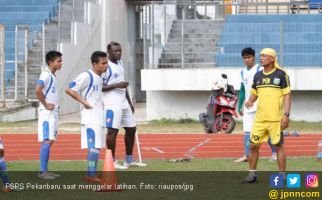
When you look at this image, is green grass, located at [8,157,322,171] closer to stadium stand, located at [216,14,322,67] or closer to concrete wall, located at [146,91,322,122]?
concrete wall, located at [146,91,322,122]

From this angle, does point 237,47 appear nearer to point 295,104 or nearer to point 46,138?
point 295,104

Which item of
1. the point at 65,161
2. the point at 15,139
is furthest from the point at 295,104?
the point at 65,161

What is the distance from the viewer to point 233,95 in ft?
72.7

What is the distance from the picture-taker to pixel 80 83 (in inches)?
488

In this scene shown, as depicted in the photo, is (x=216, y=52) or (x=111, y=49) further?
(x=216, y=52)

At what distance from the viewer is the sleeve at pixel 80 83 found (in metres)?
12.4

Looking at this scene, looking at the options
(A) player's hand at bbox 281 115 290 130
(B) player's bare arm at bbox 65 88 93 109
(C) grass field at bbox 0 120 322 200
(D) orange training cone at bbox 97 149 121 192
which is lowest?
(C) grass field at bbox 0 120 322 200

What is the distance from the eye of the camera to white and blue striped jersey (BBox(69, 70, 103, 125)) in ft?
40.5

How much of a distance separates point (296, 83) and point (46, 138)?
574 inches

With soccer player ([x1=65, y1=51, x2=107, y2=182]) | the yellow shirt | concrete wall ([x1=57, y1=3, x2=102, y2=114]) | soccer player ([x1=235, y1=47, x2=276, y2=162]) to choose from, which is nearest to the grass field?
soccer player ([x1=65, y1=51, x2=107, y2=182])

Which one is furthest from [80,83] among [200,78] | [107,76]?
[200,78]

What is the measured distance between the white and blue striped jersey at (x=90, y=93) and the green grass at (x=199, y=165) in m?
1.74

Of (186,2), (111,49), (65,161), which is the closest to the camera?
(111,49)

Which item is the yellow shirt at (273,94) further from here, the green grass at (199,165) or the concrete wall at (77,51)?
the concrete wall at (77,51)
